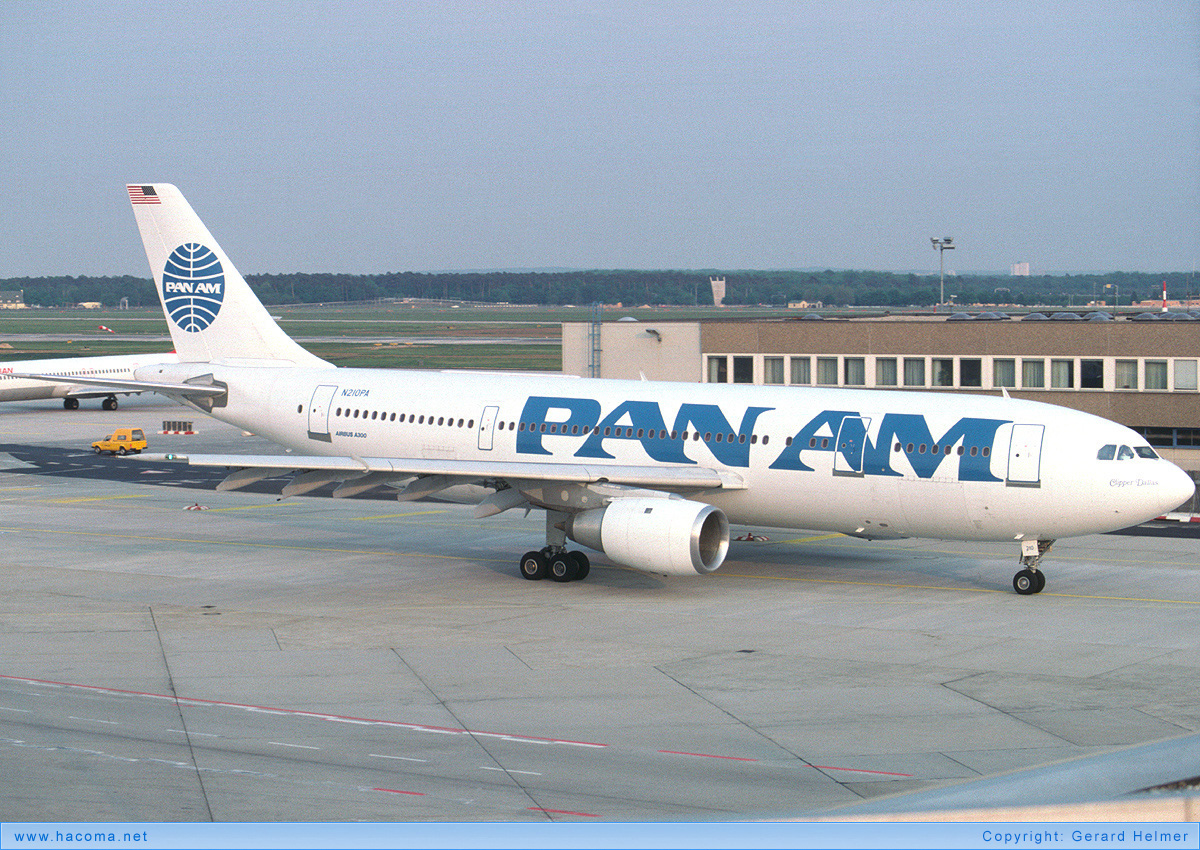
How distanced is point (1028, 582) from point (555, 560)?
10.7m

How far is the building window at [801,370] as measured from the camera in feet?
170

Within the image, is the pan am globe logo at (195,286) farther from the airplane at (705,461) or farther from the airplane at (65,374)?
the airplane at (65,374)

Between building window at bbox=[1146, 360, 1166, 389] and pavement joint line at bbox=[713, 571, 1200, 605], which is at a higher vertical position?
building window at bbox=[1146, 360, 1166, 389]

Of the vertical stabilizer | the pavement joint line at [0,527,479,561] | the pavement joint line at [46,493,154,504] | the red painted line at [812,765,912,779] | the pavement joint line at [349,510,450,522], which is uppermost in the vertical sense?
the vertical stabilizer

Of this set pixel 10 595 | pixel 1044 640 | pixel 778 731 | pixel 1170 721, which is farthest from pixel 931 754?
pixel 10 595

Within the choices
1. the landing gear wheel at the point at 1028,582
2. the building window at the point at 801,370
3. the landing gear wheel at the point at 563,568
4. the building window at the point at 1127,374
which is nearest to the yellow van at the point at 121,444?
the building window at the point at 801,370

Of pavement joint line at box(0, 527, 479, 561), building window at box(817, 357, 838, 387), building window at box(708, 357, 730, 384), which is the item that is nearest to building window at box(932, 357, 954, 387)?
building window at box(817, 357, 838, 387)

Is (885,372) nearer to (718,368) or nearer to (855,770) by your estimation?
(718,368)

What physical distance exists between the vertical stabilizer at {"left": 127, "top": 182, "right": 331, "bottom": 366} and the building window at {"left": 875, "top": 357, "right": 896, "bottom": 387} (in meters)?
23.6

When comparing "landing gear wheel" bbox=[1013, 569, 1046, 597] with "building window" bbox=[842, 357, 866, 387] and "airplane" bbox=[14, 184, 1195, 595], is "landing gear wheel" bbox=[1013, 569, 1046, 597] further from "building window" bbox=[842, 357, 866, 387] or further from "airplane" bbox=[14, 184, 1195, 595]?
"building window" bbox=[842, 357, 866, 387]

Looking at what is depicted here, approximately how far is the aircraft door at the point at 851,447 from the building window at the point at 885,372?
23.1 m

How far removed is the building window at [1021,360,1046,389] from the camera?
48.9 metres

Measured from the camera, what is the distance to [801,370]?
52.1m

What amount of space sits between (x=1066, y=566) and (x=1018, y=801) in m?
28.3
